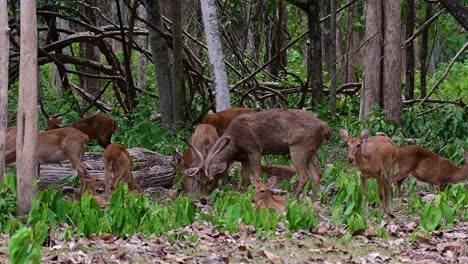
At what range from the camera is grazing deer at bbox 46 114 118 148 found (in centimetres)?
1560

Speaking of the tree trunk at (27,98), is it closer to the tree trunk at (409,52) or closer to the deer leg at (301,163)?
the deer leg at (301,163)

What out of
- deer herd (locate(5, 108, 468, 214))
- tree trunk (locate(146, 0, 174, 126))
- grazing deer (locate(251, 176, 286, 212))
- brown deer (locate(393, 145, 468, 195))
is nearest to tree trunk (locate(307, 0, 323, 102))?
tree trunk (locate(146, 0, 174, 126))

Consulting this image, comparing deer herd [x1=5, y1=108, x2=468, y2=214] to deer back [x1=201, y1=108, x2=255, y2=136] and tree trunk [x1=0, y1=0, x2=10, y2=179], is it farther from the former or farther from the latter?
tree trunk [x1=0, y1=0, x2=10, y2=179]

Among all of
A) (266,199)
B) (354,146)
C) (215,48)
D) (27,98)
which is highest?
(215,48)

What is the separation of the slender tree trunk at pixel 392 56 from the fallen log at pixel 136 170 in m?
4.54

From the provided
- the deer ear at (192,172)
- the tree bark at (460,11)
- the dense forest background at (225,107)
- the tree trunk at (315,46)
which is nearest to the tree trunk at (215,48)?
the dense forest background at (225,107)

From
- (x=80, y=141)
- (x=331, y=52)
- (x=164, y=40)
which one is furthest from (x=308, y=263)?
(x=331, y=52)

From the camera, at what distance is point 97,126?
15.7m

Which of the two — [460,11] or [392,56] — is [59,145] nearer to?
[460,11]

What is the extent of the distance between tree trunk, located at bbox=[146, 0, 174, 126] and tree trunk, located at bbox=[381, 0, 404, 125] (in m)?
3.96

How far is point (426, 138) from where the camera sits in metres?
15.6

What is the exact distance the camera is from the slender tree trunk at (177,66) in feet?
54.8

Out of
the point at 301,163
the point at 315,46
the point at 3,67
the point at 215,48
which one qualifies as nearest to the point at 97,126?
the point at 215,48

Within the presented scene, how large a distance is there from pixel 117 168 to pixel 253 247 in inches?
173
